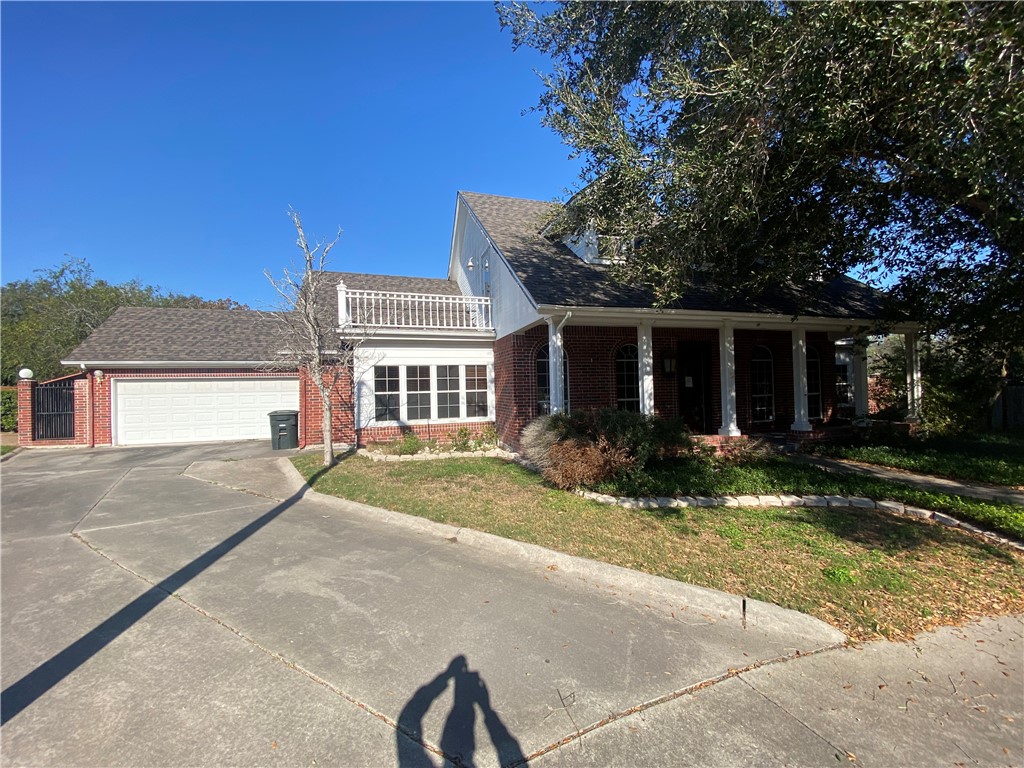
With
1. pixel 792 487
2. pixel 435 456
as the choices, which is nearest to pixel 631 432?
pixel 792 487

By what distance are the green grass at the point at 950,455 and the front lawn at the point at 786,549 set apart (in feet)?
10.9

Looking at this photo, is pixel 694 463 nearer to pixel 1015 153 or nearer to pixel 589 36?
pixel 1015 153

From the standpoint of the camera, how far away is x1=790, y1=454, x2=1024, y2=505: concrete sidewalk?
22.4ft

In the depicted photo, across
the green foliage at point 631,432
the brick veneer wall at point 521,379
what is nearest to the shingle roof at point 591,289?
the brick veneer wall at point 521,379

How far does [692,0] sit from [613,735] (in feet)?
24.9

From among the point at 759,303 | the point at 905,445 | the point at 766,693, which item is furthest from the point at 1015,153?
the point at 905,445

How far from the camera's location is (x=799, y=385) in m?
11.9

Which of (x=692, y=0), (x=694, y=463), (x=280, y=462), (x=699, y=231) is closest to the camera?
(x=692, y=0)

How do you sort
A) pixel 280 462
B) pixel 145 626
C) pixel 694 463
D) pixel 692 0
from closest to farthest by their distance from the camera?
1. pixel 145 626
2. pixel 692 0
3. pixel 694 463
4. pixel 280 462

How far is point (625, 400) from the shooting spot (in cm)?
1257

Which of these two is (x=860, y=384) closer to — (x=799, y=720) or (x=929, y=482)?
(x=929, y=482)

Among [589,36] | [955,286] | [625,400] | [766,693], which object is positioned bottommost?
[766,693]

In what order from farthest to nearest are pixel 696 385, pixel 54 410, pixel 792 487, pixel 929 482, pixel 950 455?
1. pixel 54 410
2. pixel 696 385
3. pixel 950 455
4. pixel 929 482
5. pixel 792 487

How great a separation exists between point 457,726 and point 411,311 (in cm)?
1177
